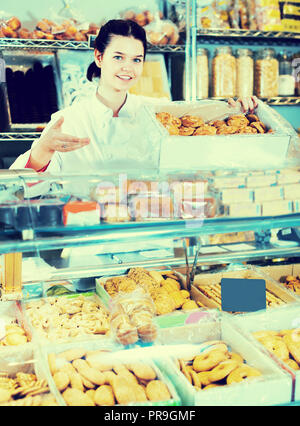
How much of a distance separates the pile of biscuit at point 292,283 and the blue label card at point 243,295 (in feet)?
0.99

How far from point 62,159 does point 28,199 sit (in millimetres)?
1211

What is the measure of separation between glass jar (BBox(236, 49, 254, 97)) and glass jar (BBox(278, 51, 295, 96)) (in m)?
0.31

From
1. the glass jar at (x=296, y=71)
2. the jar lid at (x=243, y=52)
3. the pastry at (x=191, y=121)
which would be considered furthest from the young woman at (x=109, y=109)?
the glass jar at (x=296, y=71)

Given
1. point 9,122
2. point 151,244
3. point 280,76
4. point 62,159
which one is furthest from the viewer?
point 280,76

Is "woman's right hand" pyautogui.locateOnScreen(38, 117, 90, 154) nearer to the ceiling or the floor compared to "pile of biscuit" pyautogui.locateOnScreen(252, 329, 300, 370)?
nearer to the ceiling

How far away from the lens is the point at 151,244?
206 centimetres

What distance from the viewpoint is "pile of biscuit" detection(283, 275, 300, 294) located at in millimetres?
1820

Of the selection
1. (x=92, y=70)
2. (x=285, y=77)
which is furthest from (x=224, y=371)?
(x=285, y=77)

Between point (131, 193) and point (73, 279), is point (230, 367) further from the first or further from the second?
point (73, 279)

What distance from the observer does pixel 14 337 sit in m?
1.40

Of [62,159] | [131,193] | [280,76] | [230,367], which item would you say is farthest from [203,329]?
[280,76]

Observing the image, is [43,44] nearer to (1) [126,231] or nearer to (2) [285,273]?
(2) [285,273]

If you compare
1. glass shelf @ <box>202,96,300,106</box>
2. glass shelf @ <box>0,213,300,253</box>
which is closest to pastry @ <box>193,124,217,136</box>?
glass shelf @ <box>0,213,300,253</box>

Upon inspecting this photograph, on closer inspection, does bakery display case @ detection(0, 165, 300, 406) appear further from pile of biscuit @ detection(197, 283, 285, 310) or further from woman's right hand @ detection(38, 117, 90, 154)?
woman's right hand @ detection(38, 117, 90, 154)
